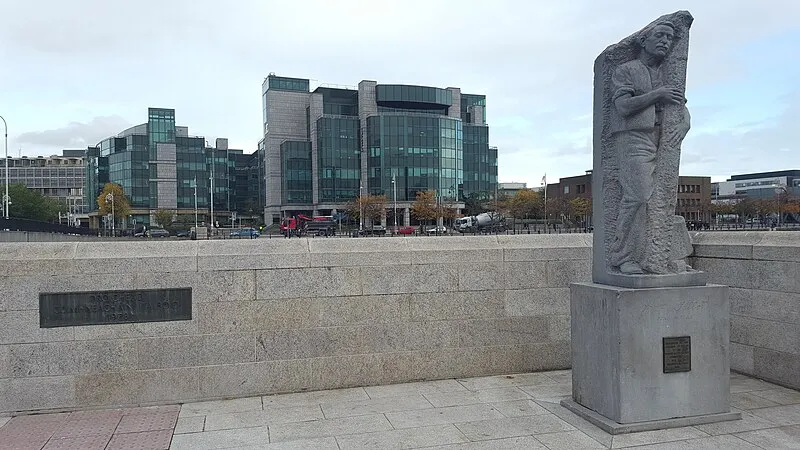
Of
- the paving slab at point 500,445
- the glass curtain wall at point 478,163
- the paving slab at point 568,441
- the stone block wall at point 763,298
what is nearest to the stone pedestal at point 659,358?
the paving slab at point 568,441

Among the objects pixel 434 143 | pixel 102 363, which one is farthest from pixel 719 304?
pixel 434 143

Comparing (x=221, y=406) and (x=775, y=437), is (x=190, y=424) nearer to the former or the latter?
(x=221, y=406)

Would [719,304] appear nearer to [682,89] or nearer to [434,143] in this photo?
[682,89]

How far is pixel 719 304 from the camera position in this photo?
568 cm

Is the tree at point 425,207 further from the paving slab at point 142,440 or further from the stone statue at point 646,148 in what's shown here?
the paving slab at point 142,440

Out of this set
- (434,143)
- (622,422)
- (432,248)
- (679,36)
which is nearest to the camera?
(622,422)

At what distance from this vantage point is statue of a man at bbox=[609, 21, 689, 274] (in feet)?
18.5

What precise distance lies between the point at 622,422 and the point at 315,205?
306 feet

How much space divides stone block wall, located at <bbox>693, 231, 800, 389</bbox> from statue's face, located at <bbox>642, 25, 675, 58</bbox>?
3.20m

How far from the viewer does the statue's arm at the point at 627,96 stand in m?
5.55

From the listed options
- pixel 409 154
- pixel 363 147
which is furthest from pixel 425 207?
pixel 363 147

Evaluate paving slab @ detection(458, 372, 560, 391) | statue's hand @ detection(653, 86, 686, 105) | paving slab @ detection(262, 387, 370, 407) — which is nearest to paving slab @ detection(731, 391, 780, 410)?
paving slab @ detection(458, 372, 560, 391)

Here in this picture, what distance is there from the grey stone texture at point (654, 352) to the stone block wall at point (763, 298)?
179cm

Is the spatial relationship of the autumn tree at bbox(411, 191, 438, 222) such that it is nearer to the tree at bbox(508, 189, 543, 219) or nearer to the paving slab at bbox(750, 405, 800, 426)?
A: the tree at bbox(508, 189, 543, 219)
